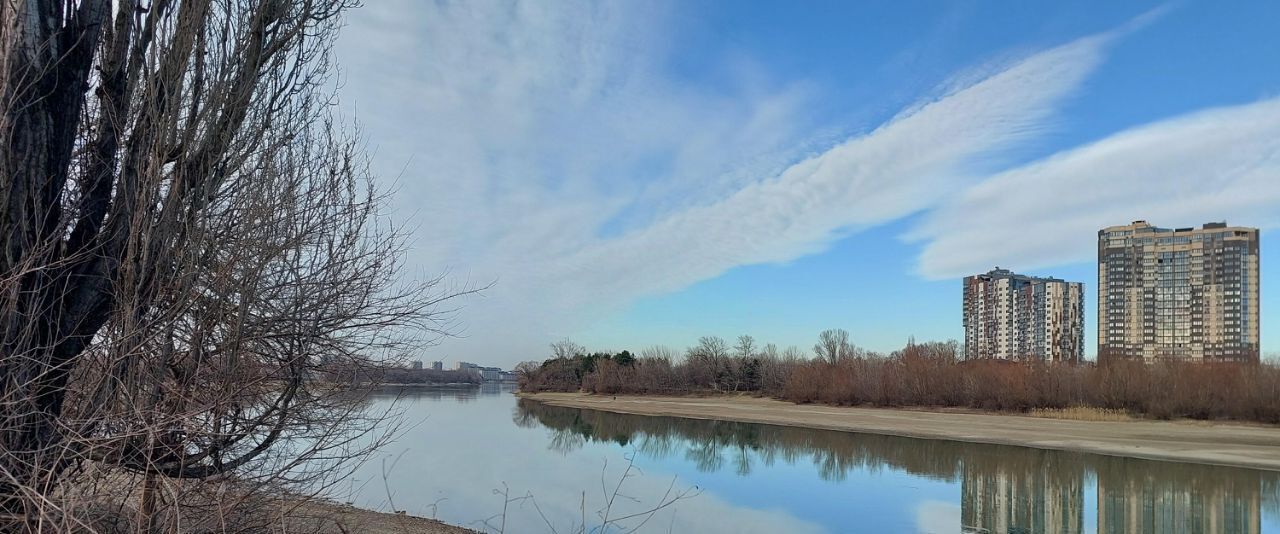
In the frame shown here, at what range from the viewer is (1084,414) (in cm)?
3888

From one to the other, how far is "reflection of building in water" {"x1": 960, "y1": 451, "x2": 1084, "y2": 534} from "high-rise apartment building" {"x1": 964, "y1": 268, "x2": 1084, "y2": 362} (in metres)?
57.3

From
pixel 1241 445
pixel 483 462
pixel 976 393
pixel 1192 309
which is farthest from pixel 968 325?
pixel 483 462

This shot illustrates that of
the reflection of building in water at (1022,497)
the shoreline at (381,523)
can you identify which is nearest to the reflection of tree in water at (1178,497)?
the reflection of building in water at (1022,497)

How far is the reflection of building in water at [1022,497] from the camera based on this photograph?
12773 mm

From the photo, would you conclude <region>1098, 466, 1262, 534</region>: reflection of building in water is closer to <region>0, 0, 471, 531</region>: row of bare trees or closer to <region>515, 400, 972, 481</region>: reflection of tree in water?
<region>515, 400, 972, 481</region>: reflection of tree in water

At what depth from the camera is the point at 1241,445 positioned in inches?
1011

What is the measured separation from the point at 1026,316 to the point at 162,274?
85.8m

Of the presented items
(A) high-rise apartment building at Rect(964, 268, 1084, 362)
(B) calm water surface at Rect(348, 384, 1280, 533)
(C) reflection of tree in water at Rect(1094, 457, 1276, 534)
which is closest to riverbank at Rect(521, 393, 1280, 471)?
(B) calm water surface at Rect(348, 384, 1280, 533)

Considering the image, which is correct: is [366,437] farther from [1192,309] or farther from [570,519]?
[1192,309]

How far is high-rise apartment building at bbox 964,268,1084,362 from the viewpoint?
3029 inches

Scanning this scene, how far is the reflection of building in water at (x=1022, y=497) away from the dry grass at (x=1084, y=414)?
2021 cm

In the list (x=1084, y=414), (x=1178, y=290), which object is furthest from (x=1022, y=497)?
(x=1178, y=290)

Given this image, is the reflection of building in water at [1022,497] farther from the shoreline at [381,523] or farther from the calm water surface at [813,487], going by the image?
the shoreline at [381,523]

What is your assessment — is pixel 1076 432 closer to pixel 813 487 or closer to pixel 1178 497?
pixel 1178 497
